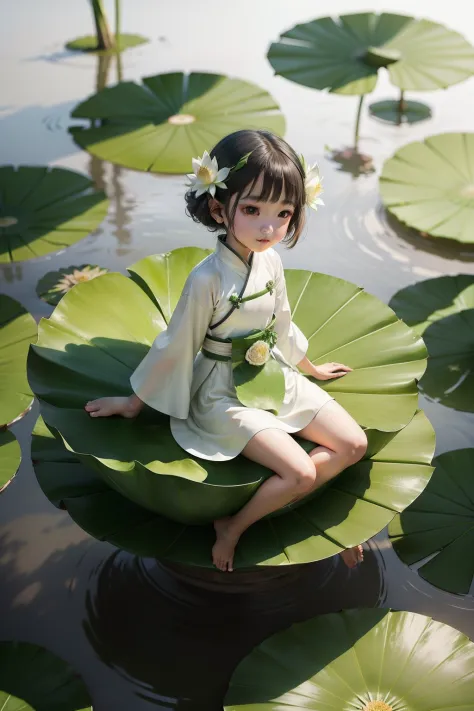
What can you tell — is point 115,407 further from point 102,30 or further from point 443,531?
point 102,30

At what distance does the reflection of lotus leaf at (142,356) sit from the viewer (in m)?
1.74

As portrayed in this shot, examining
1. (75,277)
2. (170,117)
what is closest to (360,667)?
(75,277)

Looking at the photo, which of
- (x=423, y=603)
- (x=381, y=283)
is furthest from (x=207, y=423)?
(x=381, y=283)

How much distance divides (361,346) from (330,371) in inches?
6.1

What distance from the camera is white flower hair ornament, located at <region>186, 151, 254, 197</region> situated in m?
1.74

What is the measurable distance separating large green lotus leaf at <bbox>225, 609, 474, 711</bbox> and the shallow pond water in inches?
6.4

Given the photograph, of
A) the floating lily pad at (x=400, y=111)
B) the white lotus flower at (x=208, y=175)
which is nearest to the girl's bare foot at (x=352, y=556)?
the white lotus flower at (x=208, y=175)

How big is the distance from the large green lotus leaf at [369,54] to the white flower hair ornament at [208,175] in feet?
6.86

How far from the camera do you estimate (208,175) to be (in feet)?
5.76

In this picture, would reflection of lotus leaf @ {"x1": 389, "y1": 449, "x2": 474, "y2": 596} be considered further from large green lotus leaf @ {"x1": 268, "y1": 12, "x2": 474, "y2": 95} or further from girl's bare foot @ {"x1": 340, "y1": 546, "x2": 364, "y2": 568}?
large green lotus leaf @ {"x1": 268, "y1": 12, "x2": 474, "y2": 95}

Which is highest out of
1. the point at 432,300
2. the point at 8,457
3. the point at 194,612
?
the point at 432,300

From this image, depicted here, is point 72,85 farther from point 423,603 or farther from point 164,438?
point 423,603

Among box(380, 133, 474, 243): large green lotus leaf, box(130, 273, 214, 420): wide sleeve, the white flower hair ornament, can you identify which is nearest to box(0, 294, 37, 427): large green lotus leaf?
box(130, 273, 214, 420): wide sleeve

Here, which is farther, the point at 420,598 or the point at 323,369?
the point at 323,369
